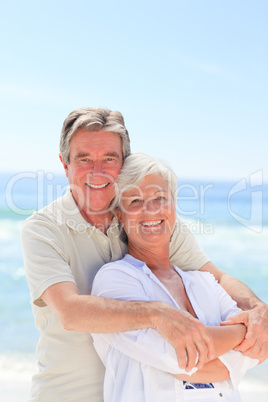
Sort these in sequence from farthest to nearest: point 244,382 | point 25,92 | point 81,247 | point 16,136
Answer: point 16,136 < point 25,92 < point 244,382 < point 81,247

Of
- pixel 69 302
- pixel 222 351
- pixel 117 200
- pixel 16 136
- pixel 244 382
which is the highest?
pixel 16 136

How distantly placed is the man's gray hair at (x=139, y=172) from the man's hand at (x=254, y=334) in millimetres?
687

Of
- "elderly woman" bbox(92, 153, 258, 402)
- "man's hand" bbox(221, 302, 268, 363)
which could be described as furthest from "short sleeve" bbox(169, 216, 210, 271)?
"man's hand" bbox(221, 302, 268, 363)

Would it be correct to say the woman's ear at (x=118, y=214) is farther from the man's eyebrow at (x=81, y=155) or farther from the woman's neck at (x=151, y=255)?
the man's eyebrow at (x=81, y=155)

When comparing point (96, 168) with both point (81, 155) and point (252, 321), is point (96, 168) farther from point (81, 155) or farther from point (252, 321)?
point (252, 321)

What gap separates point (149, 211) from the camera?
2.23 meters

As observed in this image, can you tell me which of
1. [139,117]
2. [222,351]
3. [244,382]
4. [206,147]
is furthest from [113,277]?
[206,147]

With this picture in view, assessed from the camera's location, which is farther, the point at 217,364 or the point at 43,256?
the point at 43,256

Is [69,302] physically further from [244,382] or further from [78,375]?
[244,382]

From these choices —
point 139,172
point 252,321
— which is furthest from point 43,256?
point 252,321

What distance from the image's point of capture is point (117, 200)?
2367 millimetres

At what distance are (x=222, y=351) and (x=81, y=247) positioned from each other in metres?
0.83

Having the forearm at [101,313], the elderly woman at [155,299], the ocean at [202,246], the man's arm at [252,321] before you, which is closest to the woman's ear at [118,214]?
the elderly woman at [155,299]

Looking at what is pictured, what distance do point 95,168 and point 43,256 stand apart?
609 millimetres
